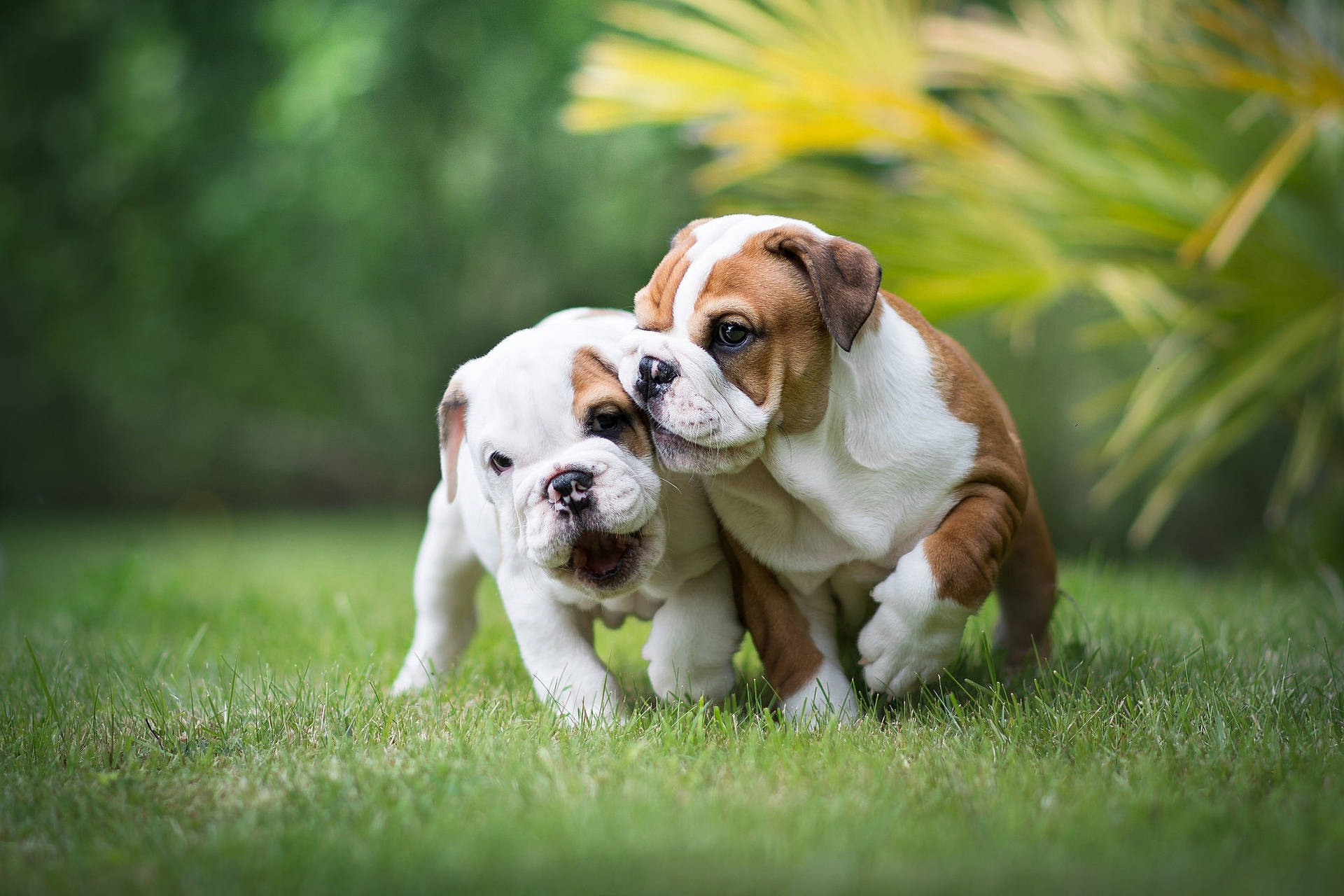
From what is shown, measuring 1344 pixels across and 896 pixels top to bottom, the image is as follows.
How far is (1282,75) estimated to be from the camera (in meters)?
4.79

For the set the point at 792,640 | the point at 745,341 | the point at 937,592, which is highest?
the point at 745,341

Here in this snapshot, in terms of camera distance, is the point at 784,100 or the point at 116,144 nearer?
the point at 784,100

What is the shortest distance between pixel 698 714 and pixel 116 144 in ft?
30.8

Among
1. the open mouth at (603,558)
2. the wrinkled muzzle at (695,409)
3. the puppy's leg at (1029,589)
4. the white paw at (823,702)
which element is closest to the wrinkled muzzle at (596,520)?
the open mouth at (603,558)

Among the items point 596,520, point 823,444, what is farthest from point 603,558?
point 823,444

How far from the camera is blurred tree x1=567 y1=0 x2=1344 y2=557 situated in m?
5.00

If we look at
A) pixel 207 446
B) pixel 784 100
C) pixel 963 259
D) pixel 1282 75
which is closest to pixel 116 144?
pixel 207 446

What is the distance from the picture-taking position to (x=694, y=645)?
9.80 ft

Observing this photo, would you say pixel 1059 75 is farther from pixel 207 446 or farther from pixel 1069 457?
pixel 207 446

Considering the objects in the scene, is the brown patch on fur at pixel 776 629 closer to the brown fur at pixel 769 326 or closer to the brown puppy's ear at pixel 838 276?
the brown fur at pixel 769 326

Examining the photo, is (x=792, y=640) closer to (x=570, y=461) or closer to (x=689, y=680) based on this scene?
(x=689, y=680)

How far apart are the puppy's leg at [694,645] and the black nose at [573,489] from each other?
0.51 metres

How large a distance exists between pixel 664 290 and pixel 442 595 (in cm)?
136

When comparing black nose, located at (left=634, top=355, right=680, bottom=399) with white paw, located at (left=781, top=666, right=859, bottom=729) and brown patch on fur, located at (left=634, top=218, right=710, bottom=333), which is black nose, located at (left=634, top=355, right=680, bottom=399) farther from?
white paw, located at (left=781, top=666, right=859, bottom=729)
